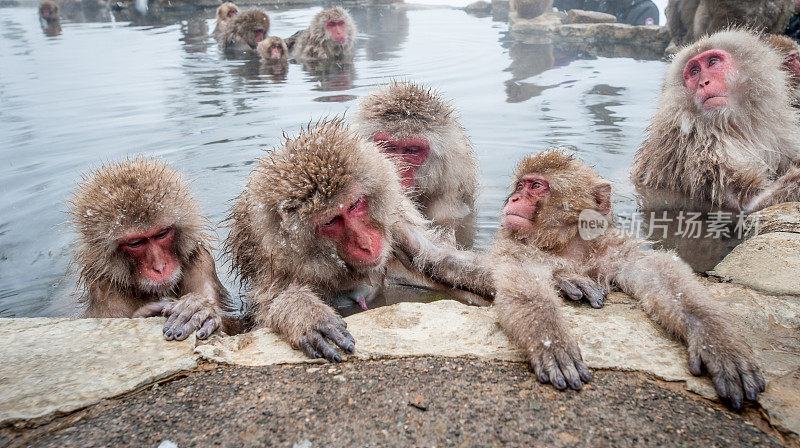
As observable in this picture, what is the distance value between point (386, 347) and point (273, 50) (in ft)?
33.5

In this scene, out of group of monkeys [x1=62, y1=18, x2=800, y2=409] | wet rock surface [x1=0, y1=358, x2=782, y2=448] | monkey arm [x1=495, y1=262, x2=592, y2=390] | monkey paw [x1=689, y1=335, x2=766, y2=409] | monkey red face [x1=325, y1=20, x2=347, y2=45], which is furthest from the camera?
monkey red face [x1=325, y1=20, x2=347, y2=45]

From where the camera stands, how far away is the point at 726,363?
7.17 ft

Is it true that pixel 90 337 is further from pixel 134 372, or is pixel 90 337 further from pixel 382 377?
pixel 382 377

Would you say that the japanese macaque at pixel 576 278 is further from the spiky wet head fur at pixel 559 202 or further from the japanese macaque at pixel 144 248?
the japanese macaque at pixel 144 248

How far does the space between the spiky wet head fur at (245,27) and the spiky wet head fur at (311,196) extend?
34.8 ft

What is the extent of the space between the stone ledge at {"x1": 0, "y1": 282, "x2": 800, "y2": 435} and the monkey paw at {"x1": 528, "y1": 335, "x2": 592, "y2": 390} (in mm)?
123

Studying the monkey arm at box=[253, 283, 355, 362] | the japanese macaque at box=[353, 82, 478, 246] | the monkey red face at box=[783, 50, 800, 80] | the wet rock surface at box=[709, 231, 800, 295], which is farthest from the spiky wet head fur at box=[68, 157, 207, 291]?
the monkey red face at box=[783, 50, 800, 80]

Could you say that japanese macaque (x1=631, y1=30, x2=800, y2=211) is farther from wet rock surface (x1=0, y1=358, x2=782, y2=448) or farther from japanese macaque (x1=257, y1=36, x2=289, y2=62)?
japanese macaque (x1=257, y1=36, x2=289, y2=62)

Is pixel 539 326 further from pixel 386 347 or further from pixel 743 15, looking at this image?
pixel 743 15

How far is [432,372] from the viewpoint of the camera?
2256mm

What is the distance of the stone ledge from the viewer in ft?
7.09

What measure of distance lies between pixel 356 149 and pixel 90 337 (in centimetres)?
146

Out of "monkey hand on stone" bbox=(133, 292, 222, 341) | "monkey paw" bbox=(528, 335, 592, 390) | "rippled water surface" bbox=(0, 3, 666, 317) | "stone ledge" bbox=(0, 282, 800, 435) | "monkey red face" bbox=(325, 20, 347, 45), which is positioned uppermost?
"monkey red face" bbox=(325, 20, 347, 45)

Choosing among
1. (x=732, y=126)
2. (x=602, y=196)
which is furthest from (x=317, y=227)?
(x=732, y=126)
